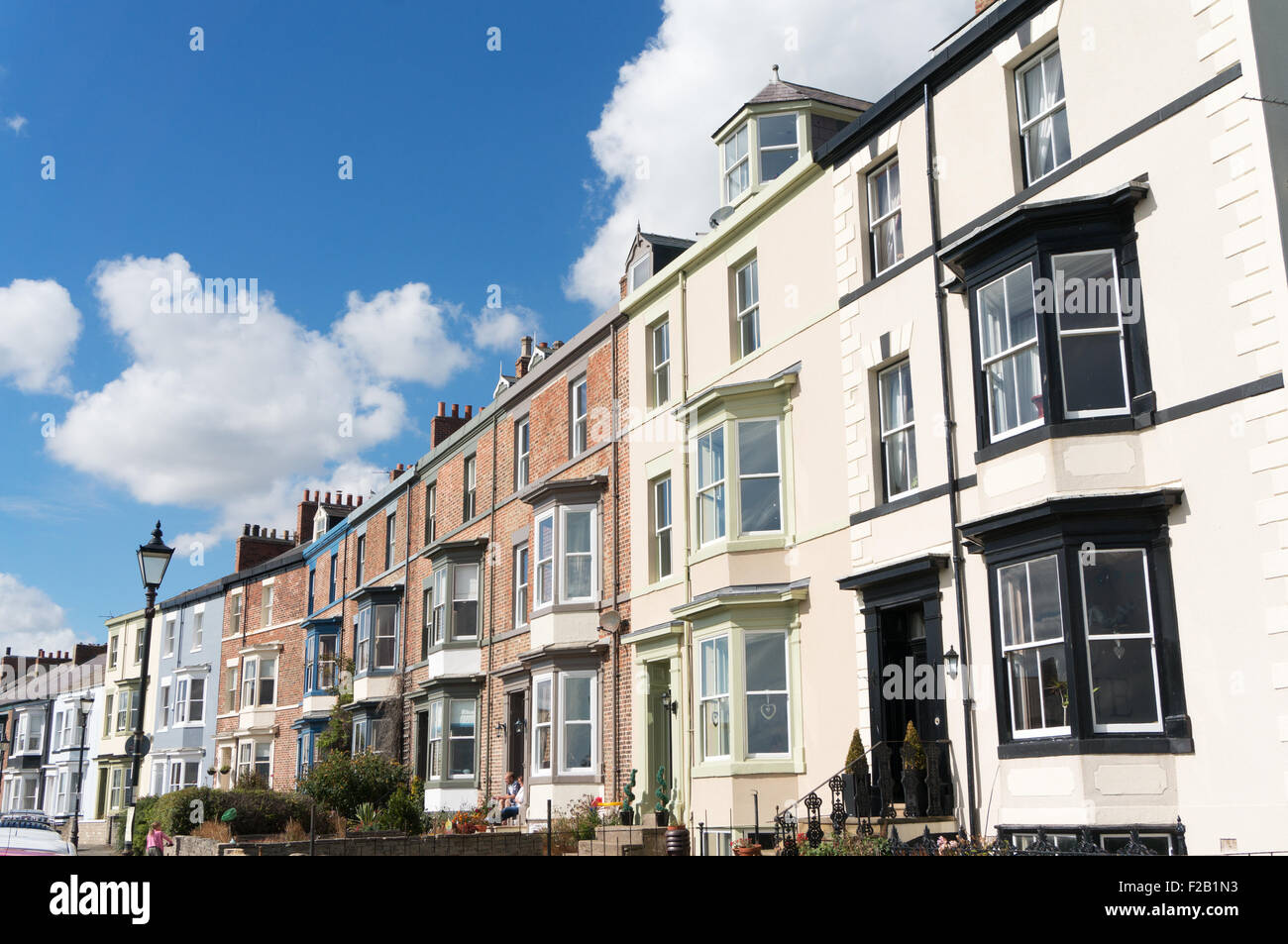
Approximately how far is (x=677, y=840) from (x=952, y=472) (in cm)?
775

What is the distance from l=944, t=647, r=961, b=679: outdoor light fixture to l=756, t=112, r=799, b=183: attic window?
1111 cm

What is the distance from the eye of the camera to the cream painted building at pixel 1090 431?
12.1 metres

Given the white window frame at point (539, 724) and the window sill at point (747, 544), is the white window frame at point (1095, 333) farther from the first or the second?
the white window frame at point (539, 724)

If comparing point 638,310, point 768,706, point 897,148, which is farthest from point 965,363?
point 638,310

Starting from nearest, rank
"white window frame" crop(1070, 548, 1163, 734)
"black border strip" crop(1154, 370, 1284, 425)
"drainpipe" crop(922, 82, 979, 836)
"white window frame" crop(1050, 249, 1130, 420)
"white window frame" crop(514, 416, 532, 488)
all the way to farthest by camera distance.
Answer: "black border strip" crop(1154, 370, 1284, 425) < "white window frame" crop(1070, 548, 1163, 734) < "white window frame" crop(1050, 249, 1130, 420) < "drainpipe" crop(922, 82, 979, 836) < "white window frame" crop(514, 416, 532, 488)

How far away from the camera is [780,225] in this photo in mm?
20891

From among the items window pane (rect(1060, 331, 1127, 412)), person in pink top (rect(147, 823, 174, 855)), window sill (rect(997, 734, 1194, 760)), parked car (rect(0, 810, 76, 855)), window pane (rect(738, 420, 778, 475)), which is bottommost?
person in pink top (rect(147, 823, 174, 855))

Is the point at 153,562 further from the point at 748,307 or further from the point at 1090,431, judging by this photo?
Result: the point at 1090,431

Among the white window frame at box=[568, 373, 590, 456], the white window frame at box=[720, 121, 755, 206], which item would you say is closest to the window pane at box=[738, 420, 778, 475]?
the white window frame at box=[720, 121, 755, 206]

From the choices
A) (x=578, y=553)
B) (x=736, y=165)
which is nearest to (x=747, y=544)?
(x=578, y=553)

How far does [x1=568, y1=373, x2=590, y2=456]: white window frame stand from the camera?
2764cm

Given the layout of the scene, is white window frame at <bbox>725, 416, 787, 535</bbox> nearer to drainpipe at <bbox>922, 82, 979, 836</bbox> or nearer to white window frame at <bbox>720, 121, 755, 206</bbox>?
drainpipe at <bbox>922, 82, 979, 836</bbox>

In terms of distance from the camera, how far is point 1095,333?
13969 millimetres

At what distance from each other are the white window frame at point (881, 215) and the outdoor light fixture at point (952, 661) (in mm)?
6006
